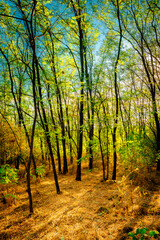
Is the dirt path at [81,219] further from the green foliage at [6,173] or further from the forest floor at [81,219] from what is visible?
the green foliage at [6,173]

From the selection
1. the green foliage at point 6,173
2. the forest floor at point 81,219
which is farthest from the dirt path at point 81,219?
the green foliage at point 6,173

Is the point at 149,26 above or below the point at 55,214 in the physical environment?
above

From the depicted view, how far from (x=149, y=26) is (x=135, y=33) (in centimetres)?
90

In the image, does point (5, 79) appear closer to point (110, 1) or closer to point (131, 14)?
point (110, 1)

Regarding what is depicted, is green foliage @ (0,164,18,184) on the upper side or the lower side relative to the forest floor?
upper

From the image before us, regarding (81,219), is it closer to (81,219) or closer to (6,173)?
(81,219)

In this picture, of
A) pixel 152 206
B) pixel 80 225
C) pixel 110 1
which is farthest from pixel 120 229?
pixel 110 1

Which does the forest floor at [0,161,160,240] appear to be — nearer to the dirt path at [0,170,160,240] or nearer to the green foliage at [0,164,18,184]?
the dirt path at [0,170,160,240]

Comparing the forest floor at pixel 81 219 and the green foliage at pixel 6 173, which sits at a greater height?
the green foliage at pixel 6 173

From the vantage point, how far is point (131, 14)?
25.7ft

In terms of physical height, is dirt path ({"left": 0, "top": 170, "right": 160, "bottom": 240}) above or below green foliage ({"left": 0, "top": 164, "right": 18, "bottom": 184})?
below

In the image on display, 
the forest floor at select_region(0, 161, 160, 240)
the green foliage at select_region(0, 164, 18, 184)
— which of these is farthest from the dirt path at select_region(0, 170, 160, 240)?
the green foliage at select_region(0, 164, 18, 184)

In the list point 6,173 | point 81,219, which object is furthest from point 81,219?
point 6,173

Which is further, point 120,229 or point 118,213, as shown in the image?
point 118,213
